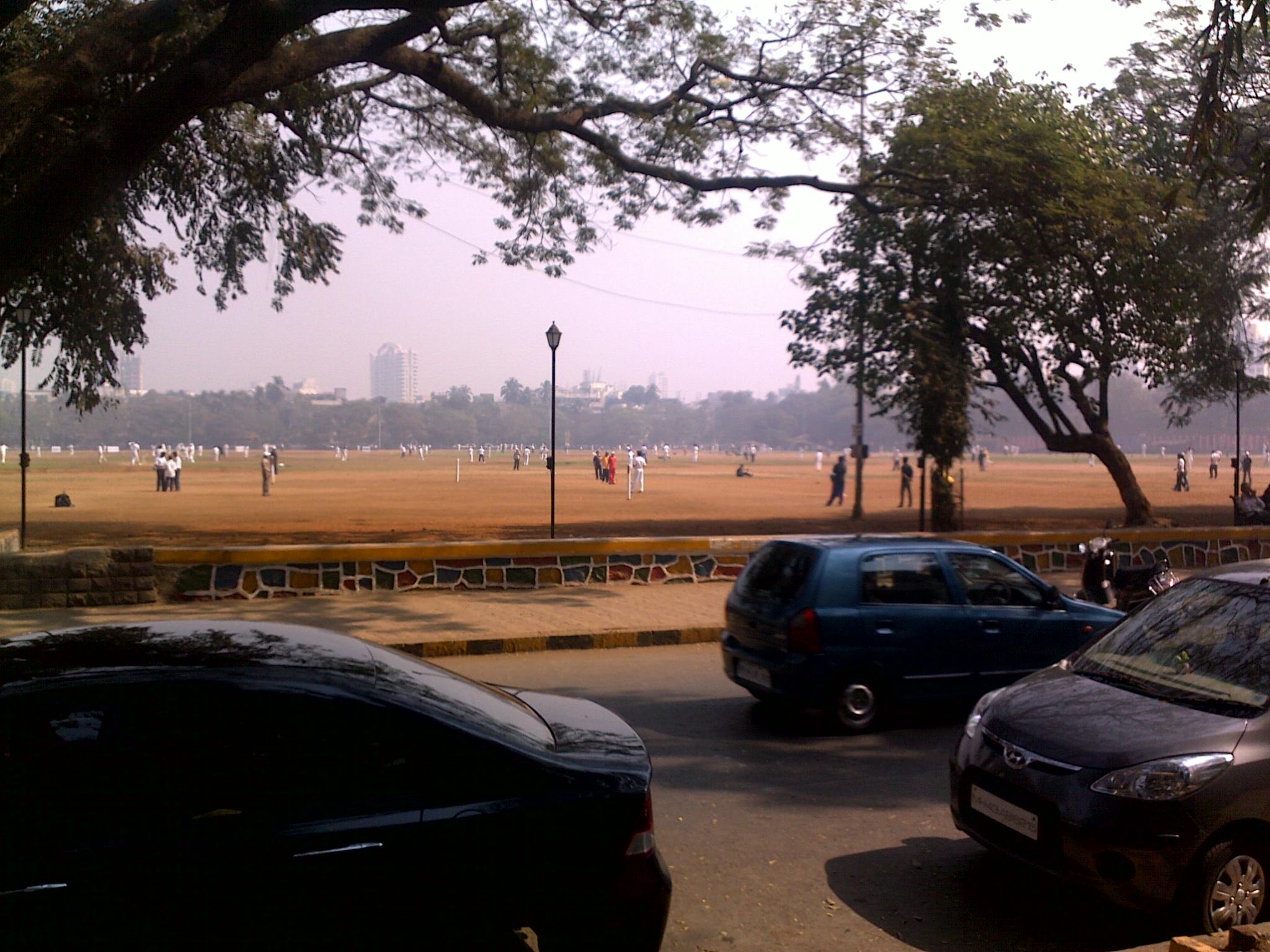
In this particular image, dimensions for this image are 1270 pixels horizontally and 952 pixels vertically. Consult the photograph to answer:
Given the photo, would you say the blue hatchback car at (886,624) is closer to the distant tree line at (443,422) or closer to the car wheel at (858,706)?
the car wheel at (858,706)

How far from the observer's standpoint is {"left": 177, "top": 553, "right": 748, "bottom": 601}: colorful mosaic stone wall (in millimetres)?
12797

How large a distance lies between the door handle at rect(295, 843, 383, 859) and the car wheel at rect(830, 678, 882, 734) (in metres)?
5.08

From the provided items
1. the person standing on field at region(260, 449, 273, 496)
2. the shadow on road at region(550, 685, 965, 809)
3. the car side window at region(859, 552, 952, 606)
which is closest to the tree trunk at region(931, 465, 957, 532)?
the shadow on road at region(550, 685, 965, 809)

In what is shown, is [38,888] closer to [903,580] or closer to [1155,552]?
[903,580]

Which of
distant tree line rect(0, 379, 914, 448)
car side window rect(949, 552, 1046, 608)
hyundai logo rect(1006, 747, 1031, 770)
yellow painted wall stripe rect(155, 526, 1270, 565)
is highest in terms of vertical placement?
distant tree line rect(0, 379, 914, 448)

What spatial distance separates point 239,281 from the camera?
2158 centimetres

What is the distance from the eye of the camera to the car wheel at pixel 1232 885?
412cm

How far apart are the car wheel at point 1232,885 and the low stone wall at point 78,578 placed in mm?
11446

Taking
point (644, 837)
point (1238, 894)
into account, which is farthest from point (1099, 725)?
point (644, 837)

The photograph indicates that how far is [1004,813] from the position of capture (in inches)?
181

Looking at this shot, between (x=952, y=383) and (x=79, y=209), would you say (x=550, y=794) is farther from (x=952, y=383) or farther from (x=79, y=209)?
(x=952, y=383)

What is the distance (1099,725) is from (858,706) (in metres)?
3.37

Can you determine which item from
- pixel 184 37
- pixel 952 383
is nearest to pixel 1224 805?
pixel 184 37

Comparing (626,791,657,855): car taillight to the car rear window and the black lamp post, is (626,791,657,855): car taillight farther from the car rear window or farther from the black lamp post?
the black lamp post
